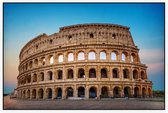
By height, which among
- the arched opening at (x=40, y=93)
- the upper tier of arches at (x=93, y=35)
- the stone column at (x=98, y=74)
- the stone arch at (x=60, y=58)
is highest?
the upper tier of arches at (x=93, y=35)

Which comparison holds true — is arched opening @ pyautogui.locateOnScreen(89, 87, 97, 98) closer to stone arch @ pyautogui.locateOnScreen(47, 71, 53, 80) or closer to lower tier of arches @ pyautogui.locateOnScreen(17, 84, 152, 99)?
lower tier of arches @ pyautogui.locateOnScreen(17, 84, 152, 99)

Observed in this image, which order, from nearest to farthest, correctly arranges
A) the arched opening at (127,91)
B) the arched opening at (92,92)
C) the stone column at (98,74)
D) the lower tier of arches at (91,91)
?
the lower tier of arches at (91,91)
the stone column at (98,74)
the arched opening at (127,91)
the arched opening at (92,92)

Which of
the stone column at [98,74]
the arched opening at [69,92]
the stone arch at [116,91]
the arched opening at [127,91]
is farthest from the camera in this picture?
the arched opening at [69,92]

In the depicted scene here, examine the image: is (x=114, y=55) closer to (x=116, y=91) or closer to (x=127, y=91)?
(x=116, y=91)

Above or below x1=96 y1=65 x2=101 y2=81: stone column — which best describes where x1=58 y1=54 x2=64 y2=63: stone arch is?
above

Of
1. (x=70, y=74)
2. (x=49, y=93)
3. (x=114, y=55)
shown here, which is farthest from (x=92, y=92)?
(x=49, y=93)

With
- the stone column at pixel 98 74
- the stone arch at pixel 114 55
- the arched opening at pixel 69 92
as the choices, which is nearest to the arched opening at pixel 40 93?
the arched opening at pixel 69 92

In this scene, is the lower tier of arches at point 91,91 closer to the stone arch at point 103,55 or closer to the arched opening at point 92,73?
the arched opening at point 92,73

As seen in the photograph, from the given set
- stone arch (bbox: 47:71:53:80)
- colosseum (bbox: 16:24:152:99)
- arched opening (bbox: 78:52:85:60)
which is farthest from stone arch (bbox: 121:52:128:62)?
stone arch (bbox: 47:71:53:80)
